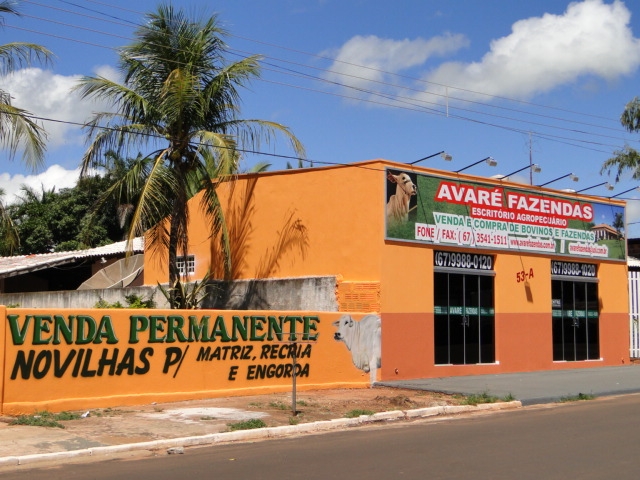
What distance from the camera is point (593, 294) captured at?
26000 mm

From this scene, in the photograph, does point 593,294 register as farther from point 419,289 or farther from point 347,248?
point 347,248

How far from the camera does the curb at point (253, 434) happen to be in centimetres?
1042

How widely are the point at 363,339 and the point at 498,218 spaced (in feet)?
19.5

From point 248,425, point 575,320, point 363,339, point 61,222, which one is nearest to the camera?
point 248,425

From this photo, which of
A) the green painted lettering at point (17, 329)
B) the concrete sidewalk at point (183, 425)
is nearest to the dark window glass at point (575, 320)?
the concrete sidewalk at point (183, 425)

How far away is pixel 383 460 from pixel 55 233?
37.8 m

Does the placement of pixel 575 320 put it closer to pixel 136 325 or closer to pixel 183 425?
pixel 136 325

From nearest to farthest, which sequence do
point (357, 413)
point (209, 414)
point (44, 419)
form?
point (44, 419)
point (209, 414)
point (357, 413)

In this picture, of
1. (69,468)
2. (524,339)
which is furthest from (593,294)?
(69,468)

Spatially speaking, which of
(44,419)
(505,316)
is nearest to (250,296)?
(505,316)

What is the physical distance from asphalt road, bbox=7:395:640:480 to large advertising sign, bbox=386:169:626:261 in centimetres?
809

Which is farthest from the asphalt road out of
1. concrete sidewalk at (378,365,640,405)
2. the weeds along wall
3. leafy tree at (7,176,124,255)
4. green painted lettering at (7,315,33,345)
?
leafy tree at (7,176,124,255)

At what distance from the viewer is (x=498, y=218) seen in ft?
75.0

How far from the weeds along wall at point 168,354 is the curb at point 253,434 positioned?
1.48 meters
